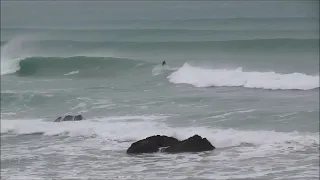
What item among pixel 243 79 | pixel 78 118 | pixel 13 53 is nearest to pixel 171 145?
pixel 78 118

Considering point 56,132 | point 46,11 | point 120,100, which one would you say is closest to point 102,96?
point 120,100

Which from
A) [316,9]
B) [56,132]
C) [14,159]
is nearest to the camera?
[14,159]

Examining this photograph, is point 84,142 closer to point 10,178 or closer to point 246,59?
point 10,178

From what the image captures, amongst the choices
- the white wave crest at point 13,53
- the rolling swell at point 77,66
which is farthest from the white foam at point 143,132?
the white wave crest at point 13,53

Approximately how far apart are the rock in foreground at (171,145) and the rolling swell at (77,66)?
17183 millimetres

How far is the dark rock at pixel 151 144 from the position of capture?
52.9 ft

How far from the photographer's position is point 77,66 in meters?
36.5

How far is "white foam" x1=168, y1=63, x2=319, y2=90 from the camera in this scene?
86.8ft

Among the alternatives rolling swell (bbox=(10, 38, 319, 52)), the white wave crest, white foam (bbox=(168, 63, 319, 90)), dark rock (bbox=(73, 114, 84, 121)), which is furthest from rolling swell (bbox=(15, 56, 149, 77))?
dark rock (bbox=(73, 114, 84, 121))

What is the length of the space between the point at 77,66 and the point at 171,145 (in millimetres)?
20920

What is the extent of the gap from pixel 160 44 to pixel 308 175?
94.4 feet

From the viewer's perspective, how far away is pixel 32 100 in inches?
995

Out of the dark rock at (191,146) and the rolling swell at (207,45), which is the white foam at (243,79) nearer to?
the rolling swell at (207,45)

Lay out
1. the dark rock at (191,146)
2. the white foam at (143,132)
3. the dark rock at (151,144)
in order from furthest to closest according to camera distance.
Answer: the white foam at (143,132) → the dark rock at (151,144) → the dark rock at (191,146)
